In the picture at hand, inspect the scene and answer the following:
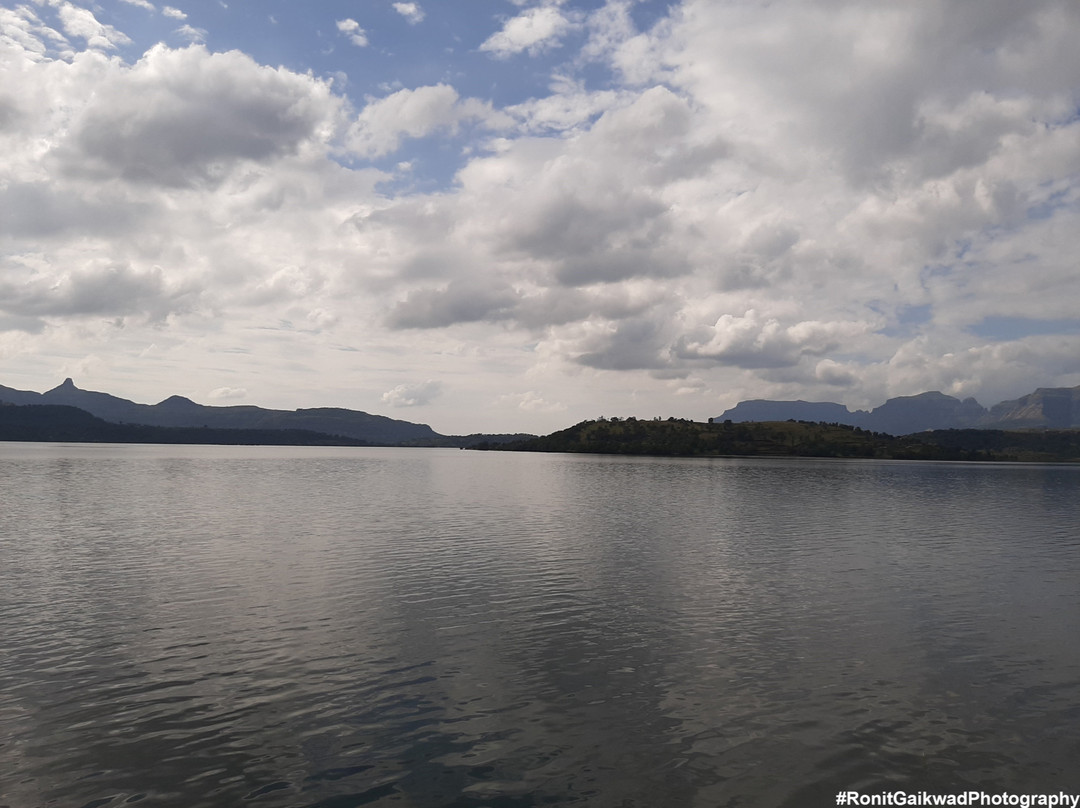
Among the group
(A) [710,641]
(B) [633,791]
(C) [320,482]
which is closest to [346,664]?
(B) [633,791]

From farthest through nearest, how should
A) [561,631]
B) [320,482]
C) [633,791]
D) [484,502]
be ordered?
1. [320,482]
2. [484,502]
3. [561,631]
4. [633,791]

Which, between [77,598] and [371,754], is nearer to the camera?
[371,754]

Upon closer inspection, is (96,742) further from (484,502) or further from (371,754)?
(484,502)

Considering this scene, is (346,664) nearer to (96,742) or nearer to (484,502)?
(96,742)

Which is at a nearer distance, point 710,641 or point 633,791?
point 633,791

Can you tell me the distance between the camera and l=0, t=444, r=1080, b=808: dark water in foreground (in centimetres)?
2119

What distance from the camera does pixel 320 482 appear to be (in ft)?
513

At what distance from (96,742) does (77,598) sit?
25117 mm

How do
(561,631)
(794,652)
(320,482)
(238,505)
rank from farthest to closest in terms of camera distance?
(320,482)
(238,505)
(561,631)
(794,652)

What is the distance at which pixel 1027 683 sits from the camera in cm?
3039

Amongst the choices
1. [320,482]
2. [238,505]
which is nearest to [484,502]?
[238,505]

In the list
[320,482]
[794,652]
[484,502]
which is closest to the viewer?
[794,652]

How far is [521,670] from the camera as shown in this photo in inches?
1217

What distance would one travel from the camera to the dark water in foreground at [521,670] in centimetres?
2119
